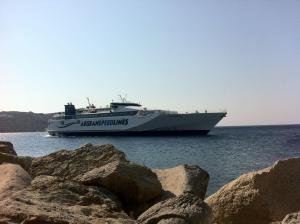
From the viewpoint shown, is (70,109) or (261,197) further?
(70,109)

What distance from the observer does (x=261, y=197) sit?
18.6 ft

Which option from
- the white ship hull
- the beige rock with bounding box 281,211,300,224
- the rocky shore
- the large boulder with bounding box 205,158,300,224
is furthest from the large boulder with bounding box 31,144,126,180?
the white ship hull

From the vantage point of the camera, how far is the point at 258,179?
19.0 ft

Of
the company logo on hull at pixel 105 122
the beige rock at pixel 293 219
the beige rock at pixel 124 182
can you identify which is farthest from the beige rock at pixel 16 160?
the company logo on hull at pixel 105 122

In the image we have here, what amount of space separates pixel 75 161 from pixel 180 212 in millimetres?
3571

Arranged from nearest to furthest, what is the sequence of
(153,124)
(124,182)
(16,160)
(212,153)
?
(124,182) < (16,160) < (212,153) < (153,124)

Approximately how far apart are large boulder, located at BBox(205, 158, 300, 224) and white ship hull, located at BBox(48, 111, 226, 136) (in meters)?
63.2

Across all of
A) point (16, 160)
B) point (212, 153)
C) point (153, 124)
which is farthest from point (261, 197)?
point (153, 124)

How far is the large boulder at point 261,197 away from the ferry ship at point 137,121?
207 ft

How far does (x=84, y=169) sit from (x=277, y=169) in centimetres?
284

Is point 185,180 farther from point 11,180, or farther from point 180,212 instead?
point 180,212

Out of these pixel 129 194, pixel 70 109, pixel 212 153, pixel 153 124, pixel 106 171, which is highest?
pixel 70 109

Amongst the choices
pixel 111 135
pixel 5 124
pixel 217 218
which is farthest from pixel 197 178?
pixel 5 124

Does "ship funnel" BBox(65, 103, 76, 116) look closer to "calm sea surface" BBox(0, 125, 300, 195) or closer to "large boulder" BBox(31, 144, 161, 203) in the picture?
"calm sea surface" BBox(0, 125, 300, 195)
